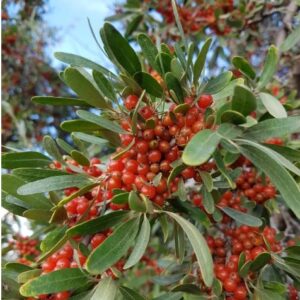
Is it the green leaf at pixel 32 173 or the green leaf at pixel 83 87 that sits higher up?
the green leaf at pixel 83 87

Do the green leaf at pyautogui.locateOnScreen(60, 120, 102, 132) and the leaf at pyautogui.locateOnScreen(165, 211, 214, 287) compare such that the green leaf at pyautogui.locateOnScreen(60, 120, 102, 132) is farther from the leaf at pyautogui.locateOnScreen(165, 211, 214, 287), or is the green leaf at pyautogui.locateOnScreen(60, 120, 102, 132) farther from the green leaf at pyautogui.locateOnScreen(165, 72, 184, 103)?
the leaf at pyautogui.locateOnScreen(165, 211, 214, 287)

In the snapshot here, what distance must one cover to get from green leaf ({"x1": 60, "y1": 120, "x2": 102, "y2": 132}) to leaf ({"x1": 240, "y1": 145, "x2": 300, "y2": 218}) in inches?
14.6

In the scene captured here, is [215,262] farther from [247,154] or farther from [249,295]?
[247,154]

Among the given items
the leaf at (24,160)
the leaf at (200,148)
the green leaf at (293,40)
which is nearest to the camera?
the leaf at (200,148)

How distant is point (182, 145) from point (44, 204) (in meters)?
0.37

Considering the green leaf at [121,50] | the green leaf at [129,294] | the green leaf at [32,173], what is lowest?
the green leaf at [129,294]

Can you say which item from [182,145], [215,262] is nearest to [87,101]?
[182,145]

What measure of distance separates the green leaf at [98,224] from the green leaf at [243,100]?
34 cm

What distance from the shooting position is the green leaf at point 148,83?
0.99 meters

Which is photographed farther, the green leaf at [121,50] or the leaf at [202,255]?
the green leaf at [121,50]

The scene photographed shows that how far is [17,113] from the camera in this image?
4.11m

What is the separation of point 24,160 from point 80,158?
16 centimetres

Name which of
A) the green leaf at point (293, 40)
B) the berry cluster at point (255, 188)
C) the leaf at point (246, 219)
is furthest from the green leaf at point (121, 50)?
the green leaf at point (293, 40)

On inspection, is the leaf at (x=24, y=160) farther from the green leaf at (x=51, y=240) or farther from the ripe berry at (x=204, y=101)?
the ripe berry at (x=204, y=101)
